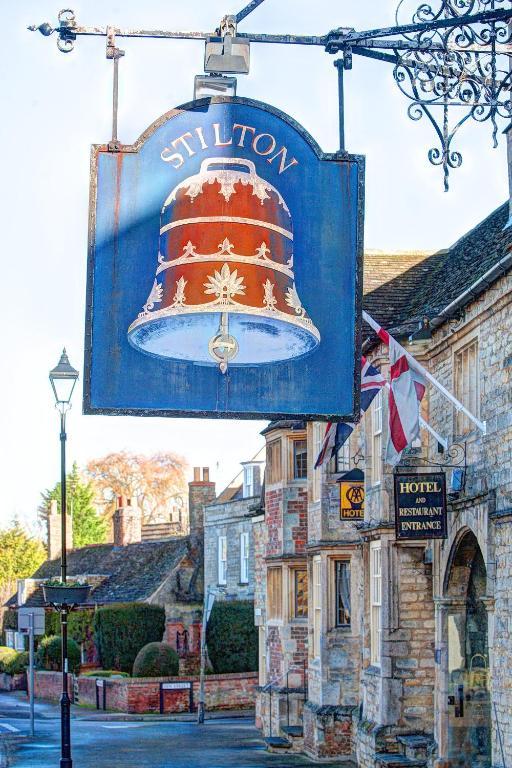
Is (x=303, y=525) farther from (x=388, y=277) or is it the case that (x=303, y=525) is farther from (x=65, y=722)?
(x=65, y=722)

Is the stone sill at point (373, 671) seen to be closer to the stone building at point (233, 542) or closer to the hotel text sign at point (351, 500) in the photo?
the hotel text sign at point (351, 500)

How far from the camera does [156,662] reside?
41.8 m

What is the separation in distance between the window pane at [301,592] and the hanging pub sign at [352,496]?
7500mm

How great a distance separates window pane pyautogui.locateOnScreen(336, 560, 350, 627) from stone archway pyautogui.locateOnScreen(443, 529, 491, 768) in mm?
7266

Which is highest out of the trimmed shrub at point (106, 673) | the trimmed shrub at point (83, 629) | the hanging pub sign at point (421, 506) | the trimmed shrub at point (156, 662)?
the hanging pub sign at point (421, 506)

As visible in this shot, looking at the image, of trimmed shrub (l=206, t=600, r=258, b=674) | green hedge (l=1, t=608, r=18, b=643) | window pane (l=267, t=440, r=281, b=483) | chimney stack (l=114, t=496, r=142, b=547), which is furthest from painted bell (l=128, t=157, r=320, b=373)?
green hedge (l=1, t=608, r=18, b=643)

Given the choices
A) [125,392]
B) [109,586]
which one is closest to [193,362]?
[125,392]

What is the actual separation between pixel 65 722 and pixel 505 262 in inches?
368

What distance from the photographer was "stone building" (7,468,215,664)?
160ft

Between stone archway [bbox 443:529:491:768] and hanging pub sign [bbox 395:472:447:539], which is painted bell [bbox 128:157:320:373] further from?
stone archway [bbox 443:529:491:768]

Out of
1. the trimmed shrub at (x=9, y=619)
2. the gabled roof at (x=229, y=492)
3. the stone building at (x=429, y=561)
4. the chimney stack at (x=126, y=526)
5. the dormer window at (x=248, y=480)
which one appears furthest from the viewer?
the trimmed shrub at (x=9, y=619)

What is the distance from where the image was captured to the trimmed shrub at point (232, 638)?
4368 cm

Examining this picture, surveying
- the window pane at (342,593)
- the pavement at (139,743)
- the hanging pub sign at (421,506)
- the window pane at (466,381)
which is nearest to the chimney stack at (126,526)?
the pavement at (139,743)

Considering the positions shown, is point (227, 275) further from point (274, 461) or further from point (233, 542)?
point (233, 542)
